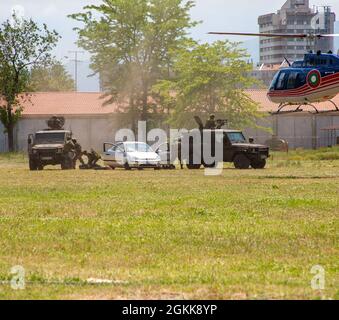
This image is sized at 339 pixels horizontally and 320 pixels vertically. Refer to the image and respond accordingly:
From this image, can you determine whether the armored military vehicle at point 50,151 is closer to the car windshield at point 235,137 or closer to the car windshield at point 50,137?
the car windshield at point 50,137

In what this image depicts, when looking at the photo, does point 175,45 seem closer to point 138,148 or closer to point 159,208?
point 138,148

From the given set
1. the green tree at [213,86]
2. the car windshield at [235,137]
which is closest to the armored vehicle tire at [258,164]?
the car windshield at [235,137]

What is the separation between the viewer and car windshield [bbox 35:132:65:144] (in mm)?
43406

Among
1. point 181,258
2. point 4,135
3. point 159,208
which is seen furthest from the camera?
→ point 4,135

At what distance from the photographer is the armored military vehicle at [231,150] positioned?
1625 inches

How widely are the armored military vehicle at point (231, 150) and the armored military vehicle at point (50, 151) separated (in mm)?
5312

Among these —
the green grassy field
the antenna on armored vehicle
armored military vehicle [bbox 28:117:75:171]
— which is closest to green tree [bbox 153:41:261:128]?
the antenna on armored vehicle

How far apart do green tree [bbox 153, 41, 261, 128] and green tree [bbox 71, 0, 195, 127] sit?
394 centimetres

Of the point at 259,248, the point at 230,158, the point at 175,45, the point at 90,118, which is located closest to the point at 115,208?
the point at 259,248

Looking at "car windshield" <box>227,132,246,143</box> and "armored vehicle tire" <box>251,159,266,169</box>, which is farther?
"car windshield" <box>227,132,246,143</box>

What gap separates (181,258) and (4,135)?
76307mm

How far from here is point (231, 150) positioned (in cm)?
4131

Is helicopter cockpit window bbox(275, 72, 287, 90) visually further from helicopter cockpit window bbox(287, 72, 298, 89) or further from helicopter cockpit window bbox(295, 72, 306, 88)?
helicopter cockpit window bbox(295, 72, 306, 88)

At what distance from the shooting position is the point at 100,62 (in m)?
77.4
